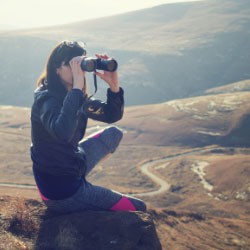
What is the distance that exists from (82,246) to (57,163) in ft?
4.06

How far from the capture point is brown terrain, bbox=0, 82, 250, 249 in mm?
8391

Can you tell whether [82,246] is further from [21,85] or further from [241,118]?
[21,85]

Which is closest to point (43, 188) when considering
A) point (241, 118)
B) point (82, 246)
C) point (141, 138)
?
point (82, 246)

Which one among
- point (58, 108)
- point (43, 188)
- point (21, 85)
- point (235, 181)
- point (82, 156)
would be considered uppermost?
point (58, 108)

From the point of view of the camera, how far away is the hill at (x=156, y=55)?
95188mm

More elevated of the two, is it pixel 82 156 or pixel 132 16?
pixel 82 156

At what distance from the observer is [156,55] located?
10650 cm

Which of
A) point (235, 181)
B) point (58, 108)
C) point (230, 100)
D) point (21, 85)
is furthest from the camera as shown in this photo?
point (21, 85)

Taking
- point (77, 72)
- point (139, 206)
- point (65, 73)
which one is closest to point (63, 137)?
point (77, 72)

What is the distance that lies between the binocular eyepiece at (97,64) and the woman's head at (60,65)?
323mm

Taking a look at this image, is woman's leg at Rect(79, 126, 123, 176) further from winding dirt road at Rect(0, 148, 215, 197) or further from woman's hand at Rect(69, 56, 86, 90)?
winding dirt road at Rect(0, 148, 215, 197)

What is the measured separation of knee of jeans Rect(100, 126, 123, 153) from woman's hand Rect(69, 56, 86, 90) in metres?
1.62

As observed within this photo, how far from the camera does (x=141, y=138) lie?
46.8 metres

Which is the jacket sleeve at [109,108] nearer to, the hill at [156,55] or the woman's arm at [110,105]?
the woman's arm at [110,105]
